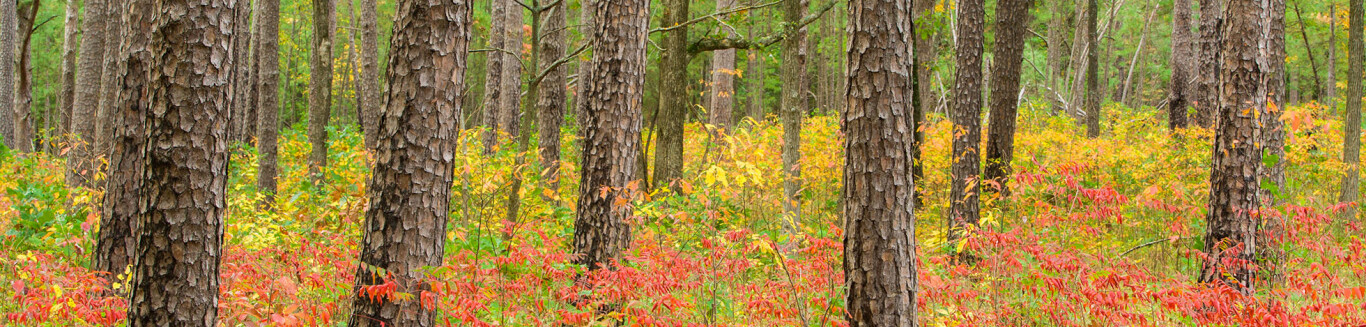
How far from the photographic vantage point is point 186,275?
3.49 meters

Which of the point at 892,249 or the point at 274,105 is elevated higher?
the point at 274,105

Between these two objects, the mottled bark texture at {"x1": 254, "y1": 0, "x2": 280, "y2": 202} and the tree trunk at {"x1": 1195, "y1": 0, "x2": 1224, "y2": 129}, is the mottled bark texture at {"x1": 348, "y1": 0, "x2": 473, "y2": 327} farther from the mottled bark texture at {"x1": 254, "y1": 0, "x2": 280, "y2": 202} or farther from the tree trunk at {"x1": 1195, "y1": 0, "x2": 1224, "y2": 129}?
the tree trunk at {"x1": 1195, "y1": 0, "x2": 1224, "y2": 129}

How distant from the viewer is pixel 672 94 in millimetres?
8148

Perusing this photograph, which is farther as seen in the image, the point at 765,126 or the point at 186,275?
the point at 765,126

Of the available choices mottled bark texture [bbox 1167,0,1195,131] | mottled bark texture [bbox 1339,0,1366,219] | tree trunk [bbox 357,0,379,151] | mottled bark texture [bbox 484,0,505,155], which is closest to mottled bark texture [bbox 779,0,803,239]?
mottled bark texture [bbox 484,0,505,155]

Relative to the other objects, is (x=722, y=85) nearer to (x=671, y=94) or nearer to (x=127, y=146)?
(x=671, y=94)

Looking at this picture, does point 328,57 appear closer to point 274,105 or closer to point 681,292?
point 274,105

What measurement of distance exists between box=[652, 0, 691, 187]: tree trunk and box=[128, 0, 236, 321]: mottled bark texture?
186 inches

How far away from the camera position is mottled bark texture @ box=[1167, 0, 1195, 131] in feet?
49.9

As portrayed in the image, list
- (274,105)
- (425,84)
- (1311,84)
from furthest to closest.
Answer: (1311,84) < (274,105) < (425,84)

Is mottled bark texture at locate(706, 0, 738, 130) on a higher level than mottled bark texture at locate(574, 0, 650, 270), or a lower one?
higher

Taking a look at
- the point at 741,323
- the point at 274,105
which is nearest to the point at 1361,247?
the point at 741,323

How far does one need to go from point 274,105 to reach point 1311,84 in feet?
148

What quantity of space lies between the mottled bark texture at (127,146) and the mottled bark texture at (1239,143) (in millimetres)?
6386
